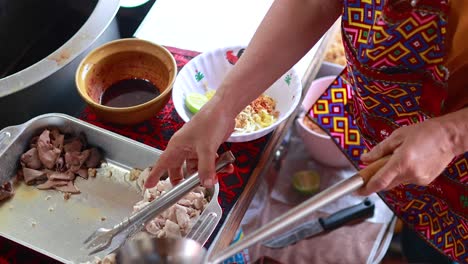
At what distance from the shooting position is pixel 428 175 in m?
0.76

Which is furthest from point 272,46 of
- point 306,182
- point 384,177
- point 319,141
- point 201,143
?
point 306,182

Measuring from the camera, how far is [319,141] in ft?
5.46

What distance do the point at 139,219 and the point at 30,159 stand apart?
12.0 inches

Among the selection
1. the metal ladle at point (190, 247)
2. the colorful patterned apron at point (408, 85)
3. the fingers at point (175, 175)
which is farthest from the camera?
the fingers at point (175, 175)

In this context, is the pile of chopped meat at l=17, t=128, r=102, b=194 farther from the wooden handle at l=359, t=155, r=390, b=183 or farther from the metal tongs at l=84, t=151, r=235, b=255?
the wooden handle at l=359, t=155, r=390, b=183

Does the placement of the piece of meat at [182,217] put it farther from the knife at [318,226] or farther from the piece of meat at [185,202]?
the knife at [318,226]

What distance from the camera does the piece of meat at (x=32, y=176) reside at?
3.38ft

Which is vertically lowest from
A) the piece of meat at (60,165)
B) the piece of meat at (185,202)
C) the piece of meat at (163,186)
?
the piece of meat at (60,165)

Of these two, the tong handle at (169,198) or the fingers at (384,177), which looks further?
the tong handle at (169,198)

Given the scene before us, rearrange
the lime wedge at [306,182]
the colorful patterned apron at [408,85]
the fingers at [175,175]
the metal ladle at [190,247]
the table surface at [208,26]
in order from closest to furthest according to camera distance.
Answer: the metal ladle at [190,247]
the colorful patterned apron at [408,85]
the fingers at [175,175]
the table surface at [208,26]
the lime wedge at [306,182]

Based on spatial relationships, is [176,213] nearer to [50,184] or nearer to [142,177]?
[142,177]

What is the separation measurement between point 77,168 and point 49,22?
Answer: 572 millimetres

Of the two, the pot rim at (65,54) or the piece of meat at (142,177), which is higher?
the pot rim at (65,54)

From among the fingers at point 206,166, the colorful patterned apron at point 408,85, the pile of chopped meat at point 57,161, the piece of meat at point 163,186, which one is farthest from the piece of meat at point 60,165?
the colorful patterned apron at point 408,85
